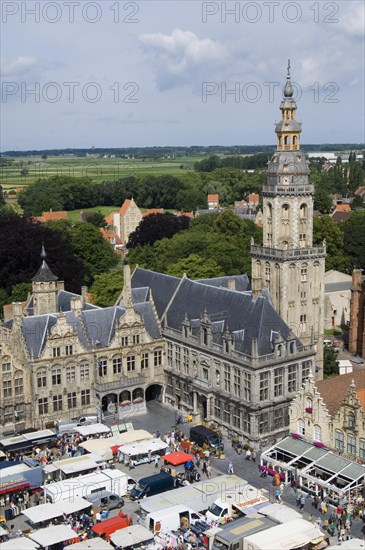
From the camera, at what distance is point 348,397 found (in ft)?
161

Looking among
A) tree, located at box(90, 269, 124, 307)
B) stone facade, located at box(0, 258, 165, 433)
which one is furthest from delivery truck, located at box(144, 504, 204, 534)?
tree, located at box(90, 269, 124, 307)

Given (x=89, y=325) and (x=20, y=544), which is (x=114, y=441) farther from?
(x=20, y=544)

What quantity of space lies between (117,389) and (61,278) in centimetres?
3188

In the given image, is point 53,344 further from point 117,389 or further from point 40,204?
point 40,204

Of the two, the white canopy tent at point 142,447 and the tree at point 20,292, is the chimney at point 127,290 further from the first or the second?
the tree at point 20,292

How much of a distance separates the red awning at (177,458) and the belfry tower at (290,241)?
653 inches

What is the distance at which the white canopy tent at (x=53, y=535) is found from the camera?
4038 cm

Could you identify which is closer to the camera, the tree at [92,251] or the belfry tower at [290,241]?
the belfry tower at [290,241]

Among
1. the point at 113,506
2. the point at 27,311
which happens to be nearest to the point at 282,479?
the point at 113,506

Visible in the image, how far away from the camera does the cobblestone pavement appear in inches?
1809

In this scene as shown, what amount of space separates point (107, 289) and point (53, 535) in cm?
4702

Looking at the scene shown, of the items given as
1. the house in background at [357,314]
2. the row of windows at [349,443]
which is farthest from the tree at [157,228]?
the row of windows at [349,443]

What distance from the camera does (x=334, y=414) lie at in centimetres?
5050

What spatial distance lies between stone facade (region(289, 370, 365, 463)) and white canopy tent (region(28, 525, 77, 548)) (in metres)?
19.6
